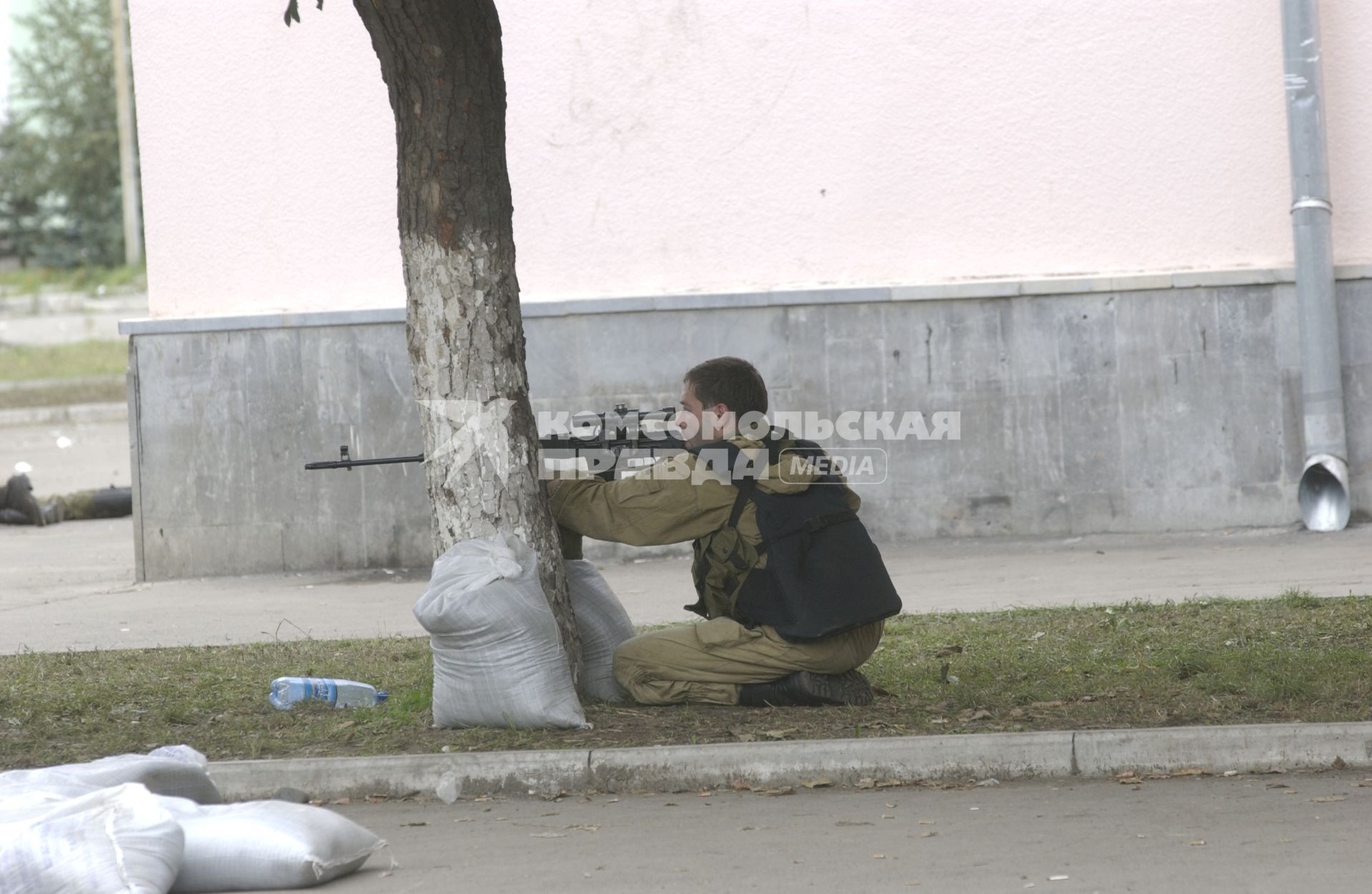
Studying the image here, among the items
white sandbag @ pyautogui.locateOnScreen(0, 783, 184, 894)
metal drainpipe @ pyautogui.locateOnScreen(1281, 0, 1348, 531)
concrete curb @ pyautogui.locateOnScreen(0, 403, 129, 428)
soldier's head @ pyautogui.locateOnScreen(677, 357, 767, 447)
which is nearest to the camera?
white sandbag @ pyautogui.locateOnScreen(0, 783, 184, 894)

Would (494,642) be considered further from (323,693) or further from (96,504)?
(96,504)

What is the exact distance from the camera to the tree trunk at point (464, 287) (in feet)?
18.9

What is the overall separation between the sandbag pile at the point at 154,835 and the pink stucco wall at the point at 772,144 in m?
7.83

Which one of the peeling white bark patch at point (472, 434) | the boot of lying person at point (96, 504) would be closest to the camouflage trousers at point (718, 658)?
the peeling white bark patch at point (472, 434)

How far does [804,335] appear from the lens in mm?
11742

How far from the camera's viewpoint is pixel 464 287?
229 inches

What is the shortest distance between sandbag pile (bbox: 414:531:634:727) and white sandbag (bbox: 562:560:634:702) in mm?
346

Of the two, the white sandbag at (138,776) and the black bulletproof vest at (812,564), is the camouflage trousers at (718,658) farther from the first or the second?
the white sandbag at (138,776)

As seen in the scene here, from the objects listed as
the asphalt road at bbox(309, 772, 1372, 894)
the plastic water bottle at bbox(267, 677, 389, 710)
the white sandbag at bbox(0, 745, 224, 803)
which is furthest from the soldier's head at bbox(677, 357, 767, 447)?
the white sandbag at bbox(0, 745, 224, 803)

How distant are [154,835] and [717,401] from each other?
2633 millimetres

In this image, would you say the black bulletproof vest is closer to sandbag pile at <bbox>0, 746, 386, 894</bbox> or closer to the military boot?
the military boot

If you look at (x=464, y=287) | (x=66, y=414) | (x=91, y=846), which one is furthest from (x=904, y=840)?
(x=66, y=414)

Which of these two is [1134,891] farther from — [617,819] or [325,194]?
[325,194]

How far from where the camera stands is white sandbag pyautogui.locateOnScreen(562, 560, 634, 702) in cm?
609
